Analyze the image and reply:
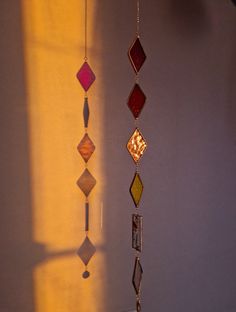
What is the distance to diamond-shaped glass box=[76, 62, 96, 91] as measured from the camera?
1.16m

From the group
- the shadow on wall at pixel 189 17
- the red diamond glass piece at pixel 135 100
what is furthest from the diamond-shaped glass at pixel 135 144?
the shadow on wall at pixel 189 17

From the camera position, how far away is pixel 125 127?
1282 mm

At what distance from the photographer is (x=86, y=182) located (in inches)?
48.3

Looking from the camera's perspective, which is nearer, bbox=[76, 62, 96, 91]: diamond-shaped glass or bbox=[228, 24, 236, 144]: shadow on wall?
bbox=[76, 62, 96, 91]: diamond-shaped glass

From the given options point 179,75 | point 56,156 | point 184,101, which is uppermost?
point 179,75

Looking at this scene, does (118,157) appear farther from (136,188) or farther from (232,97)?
(232,97)

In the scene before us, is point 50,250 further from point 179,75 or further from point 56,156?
point 179,75

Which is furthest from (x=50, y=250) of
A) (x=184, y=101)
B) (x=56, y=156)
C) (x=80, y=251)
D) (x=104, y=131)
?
(x=184, y=101)

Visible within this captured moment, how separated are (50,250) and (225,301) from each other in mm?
925

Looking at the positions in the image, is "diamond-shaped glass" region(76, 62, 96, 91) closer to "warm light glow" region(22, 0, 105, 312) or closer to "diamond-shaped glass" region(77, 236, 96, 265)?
"warm light glow" region(22, 0, 105, 312)

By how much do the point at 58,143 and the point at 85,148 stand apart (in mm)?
99

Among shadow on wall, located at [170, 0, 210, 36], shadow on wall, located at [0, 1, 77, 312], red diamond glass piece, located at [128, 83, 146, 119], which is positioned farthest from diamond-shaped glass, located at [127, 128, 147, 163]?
shadow on wall, located at [170, 0, 210, 36]

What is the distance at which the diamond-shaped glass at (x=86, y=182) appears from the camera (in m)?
1.22

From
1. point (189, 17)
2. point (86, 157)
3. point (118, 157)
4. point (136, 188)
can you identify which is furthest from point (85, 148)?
point (189, 17)
